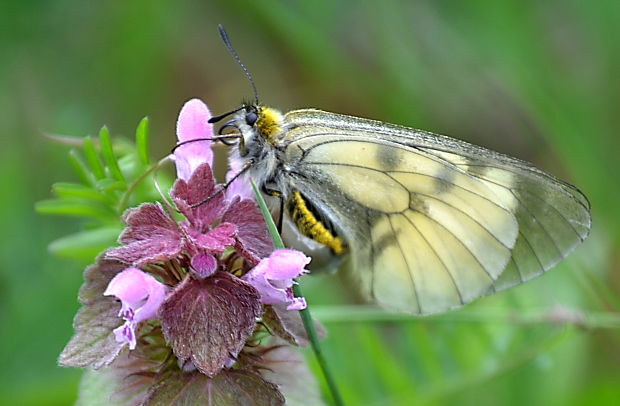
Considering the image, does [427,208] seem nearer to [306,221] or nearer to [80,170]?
[306,221]

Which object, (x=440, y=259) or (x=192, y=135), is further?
(x=440, y=259)

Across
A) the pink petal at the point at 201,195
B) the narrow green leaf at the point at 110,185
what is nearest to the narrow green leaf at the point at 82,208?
the narrow green leaf at the point at 110,185

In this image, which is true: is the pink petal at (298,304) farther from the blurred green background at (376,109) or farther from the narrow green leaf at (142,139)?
the blurred green background at (376,109)

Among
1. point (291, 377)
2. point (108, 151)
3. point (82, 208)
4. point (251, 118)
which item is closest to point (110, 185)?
point (108, 151)

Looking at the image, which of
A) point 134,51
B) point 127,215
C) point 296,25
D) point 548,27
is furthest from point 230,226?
point 548,27

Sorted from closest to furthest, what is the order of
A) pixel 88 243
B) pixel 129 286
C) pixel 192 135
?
1. pixel 129 286
2. pixel 192 135
3. pixel 88 243

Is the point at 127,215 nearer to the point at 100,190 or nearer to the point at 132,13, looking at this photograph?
the point at 100,190
